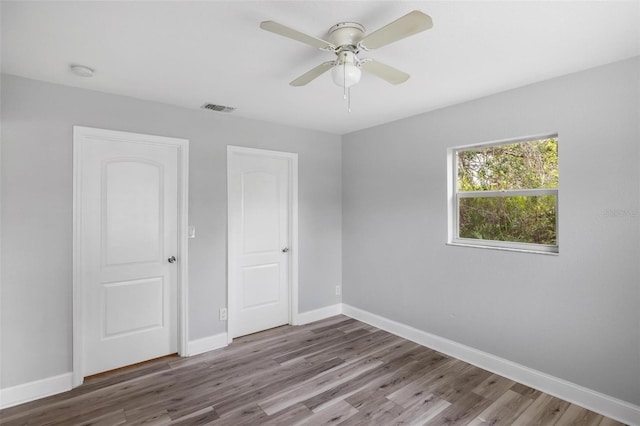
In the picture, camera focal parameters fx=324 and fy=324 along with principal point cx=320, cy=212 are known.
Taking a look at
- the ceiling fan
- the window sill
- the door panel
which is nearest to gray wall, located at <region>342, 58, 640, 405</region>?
the window sill

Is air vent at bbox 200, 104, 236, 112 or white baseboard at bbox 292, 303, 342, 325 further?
white baseboard at bbox 292, 303, 342, 325

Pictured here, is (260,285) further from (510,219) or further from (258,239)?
(510,219)

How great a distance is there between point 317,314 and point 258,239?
127 cm

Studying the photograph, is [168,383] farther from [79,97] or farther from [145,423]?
[79,97]

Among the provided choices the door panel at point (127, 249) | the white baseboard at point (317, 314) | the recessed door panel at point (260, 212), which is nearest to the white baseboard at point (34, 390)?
the door panel at point (127, 249)

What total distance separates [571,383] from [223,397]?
262 centimetres

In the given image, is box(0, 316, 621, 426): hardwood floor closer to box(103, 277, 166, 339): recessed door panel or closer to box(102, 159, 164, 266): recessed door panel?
box(103, 277, 166, 339): recessed door panel

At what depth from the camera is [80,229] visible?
105 inches

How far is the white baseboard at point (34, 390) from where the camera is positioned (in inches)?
92.4

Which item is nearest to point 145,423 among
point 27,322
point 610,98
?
point 27,322

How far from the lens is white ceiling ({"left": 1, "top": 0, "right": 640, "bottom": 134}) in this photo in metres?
1.64

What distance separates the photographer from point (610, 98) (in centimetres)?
223

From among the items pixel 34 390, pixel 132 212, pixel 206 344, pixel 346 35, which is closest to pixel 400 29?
pixel 346 35

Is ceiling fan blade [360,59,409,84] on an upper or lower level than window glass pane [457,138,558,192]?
upper
